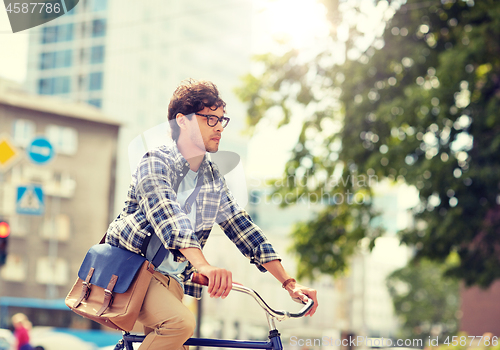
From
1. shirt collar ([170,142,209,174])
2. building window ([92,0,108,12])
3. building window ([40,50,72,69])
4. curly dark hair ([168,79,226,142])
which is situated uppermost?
building window ([92,0,108,12])

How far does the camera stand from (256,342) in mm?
2135

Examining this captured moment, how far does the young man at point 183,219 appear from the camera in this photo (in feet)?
6.44

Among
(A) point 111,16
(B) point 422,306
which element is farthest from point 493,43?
(A) point 111,16

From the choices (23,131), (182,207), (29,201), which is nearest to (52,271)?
(23,131)

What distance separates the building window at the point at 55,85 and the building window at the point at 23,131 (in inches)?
1099

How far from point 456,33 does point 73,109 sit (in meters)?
34.9

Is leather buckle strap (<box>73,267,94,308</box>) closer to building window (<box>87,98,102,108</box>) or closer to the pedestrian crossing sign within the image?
the pedestrian crossing sign

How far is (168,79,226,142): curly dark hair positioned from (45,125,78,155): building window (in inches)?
1464

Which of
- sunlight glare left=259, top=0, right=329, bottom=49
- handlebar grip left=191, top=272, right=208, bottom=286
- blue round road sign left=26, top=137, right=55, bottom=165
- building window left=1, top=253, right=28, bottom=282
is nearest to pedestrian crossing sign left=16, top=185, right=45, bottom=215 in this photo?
blue round road sign left=26, top=137, right=55, bottom=165

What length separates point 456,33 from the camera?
10062 mm

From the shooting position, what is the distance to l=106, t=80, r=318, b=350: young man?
Result: 196cm

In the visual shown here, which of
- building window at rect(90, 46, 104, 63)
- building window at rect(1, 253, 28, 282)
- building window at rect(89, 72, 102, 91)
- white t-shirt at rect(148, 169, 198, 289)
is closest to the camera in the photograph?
white t-shirt at rect(148, 169, 198, 289)

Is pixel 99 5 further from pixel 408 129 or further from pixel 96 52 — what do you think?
pixel 408 129

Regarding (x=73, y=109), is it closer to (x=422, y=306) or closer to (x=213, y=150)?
(x=422, y=306)
